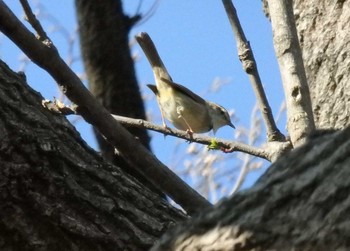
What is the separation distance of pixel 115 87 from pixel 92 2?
0.34 meters

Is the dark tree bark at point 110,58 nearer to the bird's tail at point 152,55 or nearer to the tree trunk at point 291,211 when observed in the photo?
the bird's tail at point 152,55

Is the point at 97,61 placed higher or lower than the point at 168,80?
lower

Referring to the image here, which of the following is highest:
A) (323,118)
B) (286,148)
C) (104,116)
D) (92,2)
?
(92,2)

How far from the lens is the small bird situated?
19.0ft

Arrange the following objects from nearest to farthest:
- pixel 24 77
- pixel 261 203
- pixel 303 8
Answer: pixel 261 203, pixel 24 77, pixel 303 8

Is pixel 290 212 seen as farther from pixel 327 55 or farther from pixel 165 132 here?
pixel 327 55

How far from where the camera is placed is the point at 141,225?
79.3 inches

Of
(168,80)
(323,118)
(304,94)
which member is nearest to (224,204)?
(304,94)

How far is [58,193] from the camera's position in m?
1.93

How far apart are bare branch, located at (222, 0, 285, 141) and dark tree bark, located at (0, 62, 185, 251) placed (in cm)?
42

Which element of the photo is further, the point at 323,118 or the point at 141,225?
the point at 323,118

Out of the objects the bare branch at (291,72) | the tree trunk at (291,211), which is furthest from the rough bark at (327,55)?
the tree trunk at (291,211)

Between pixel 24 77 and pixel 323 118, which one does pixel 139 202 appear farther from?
pixel 323 118

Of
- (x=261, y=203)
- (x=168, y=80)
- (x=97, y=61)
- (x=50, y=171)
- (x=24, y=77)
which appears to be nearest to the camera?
(x=261, y=203)
